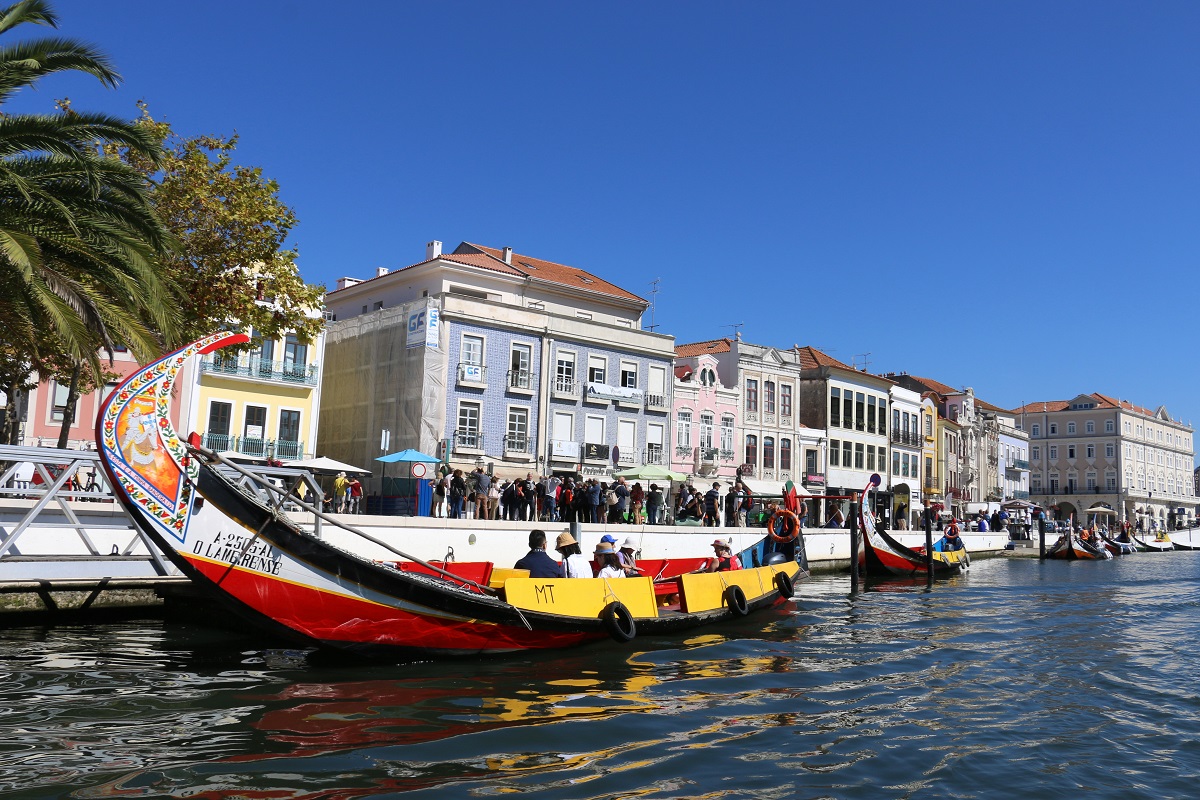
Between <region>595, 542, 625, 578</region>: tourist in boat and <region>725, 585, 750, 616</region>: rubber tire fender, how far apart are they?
2.18 meters

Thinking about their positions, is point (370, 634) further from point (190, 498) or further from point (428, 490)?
point (428, 490)

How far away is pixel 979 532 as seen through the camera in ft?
178

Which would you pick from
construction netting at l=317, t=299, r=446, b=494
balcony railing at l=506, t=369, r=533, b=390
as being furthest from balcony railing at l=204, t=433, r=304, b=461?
balcony railing at l=506, t=369, r=533, b=390

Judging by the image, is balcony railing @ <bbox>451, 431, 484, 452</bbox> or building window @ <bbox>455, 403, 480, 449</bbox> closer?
balcony railing @ <bbox>451, 431, 484, 452</bbox>

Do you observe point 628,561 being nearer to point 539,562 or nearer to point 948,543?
point 539,562

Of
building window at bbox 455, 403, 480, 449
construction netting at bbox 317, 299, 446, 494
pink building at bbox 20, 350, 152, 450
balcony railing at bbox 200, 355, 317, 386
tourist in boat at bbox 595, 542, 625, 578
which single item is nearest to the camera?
tourist in boat at bbox 595, 542, 625, 578

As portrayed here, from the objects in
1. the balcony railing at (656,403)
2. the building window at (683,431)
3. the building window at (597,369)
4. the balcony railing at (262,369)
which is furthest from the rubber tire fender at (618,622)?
the building window at (683,431)

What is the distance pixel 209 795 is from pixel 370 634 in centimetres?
440

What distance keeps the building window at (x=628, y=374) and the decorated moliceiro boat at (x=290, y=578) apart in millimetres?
31923

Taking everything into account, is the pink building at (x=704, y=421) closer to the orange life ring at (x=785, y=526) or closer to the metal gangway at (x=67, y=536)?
the orange life ring at (x=785, y=526)

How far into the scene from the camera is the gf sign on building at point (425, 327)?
37719 mm

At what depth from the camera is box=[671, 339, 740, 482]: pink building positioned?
1876 inches

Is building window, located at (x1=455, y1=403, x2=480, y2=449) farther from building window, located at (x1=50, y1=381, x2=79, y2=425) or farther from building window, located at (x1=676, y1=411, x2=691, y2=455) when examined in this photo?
building window, located at (x1=50, y1=381, x2=79, y2=425)

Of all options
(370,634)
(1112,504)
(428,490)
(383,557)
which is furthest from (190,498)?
(1112,504)
